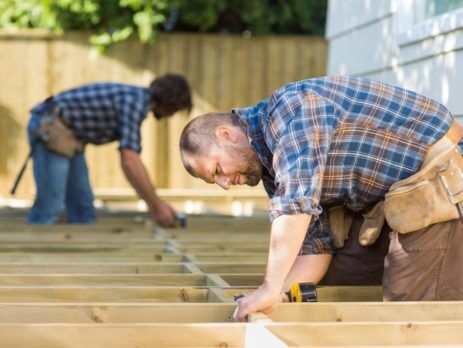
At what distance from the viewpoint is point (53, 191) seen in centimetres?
684

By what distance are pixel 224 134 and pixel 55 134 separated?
140 inches

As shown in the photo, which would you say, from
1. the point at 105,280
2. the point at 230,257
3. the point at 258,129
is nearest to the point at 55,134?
the point at 230,257

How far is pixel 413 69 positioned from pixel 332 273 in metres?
2.12

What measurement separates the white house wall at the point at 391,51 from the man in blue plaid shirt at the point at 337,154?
152 centimetres

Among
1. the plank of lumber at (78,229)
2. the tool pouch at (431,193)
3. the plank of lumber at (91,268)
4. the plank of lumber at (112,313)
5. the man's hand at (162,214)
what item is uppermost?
the tool pouch at (431,193)

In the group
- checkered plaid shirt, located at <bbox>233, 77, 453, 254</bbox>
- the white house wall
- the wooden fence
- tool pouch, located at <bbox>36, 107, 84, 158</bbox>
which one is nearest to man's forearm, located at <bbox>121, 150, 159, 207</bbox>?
tool pouch, located at <bbox>36, 107, 84, 158</bbox>

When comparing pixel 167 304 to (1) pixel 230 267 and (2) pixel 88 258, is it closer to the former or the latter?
(1) pixel 230 267

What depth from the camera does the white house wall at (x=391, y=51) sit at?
5.13m

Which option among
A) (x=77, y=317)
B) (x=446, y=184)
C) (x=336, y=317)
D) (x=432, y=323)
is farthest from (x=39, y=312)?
(x=446, y=184)

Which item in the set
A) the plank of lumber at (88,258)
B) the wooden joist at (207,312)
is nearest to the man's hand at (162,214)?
the plank of lumber at (88,258)

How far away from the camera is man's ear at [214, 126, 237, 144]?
341 centimetres

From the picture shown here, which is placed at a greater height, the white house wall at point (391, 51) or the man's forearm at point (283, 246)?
the white house wall at point (391, 51)

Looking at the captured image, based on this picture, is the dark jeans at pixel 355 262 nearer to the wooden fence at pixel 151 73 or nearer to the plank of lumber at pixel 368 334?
the plank of lumber at pixel 368 334

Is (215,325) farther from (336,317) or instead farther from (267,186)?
(267,186)
